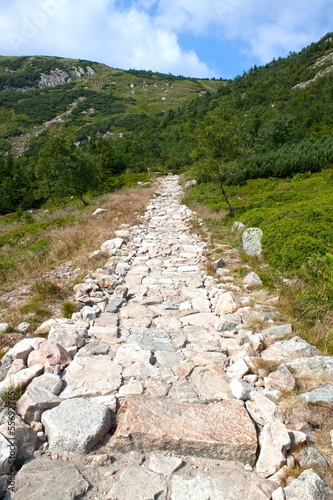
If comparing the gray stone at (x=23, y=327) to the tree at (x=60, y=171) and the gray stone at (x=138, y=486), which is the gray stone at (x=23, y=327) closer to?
the gray stone at (x=138, y=486)

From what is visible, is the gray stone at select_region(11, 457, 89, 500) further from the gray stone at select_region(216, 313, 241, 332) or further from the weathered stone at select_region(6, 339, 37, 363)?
the gray stone at select_region(216, 313, 241, 332)

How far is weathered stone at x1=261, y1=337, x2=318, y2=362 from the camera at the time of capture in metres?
4.44

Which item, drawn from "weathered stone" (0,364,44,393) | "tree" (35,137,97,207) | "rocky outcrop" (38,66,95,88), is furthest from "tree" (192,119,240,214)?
"rocky outcrop" (38,66,95,88)

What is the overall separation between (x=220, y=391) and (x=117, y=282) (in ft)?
13.6

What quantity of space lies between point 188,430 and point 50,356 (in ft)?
6.83

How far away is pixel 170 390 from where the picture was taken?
12.9 ft

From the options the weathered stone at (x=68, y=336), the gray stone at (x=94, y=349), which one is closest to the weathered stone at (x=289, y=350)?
the gray stone at (x=94, y=349)

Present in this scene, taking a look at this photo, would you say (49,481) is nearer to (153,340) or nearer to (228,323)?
(153,340)

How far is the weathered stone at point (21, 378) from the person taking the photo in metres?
3.72

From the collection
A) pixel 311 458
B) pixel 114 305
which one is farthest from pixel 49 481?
pixel 114 305

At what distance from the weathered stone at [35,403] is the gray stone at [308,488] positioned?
7.77ft

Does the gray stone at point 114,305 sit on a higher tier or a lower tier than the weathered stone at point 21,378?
lower

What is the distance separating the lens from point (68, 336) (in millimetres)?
4898

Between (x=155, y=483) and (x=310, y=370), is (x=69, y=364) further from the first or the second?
(x=310, y=370)
